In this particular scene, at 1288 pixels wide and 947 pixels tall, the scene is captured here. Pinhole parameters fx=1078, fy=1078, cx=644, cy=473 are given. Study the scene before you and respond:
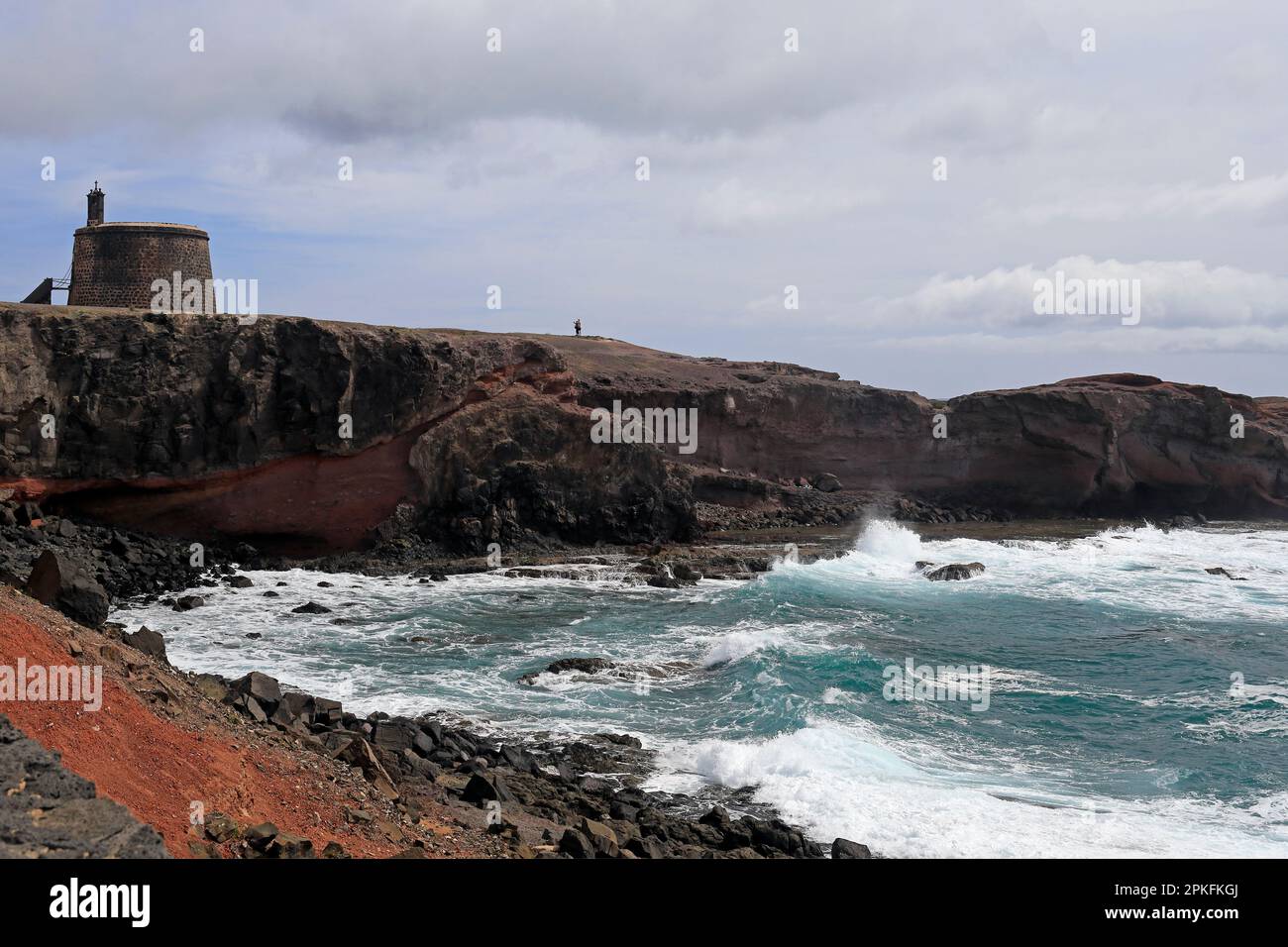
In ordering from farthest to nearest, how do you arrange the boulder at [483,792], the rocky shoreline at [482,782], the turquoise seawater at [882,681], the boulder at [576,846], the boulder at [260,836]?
the turquoise seawater at [882,681] → the boulder at [483,792] → the rocky shoreline at [482,782] → the boulder at [576,846] → the boulder at [260,836]

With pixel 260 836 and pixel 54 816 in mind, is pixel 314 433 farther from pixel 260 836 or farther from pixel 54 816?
pixel 54 816

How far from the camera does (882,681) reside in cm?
2006

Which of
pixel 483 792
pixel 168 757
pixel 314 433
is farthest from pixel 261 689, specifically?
pixel 314 433

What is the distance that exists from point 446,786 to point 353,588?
51.7ft

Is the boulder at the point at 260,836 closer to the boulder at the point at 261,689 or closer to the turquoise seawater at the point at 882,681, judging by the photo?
the boulder at the point at 261,689

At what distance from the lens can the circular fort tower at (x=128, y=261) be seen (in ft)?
137

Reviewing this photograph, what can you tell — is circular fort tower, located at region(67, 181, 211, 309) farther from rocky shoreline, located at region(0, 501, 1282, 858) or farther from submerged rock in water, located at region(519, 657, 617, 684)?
submerged rock in water, located at region(519, 657, 617, 684)

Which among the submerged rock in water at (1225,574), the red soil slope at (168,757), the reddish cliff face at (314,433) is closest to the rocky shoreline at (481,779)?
the red soil slope at (168,757)

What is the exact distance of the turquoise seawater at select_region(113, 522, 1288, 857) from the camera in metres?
14.0

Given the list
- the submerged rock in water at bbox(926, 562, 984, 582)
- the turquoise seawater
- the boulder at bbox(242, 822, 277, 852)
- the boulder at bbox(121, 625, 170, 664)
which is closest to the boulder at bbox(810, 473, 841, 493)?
the turquoise seawater

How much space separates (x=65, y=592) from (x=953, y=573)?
23975mm

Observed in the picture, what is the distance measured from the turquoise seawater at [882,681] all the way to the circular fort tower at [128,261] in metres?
18.7

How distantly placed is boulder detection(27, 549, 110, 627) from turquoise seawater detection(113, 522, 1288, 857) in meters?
3.41
